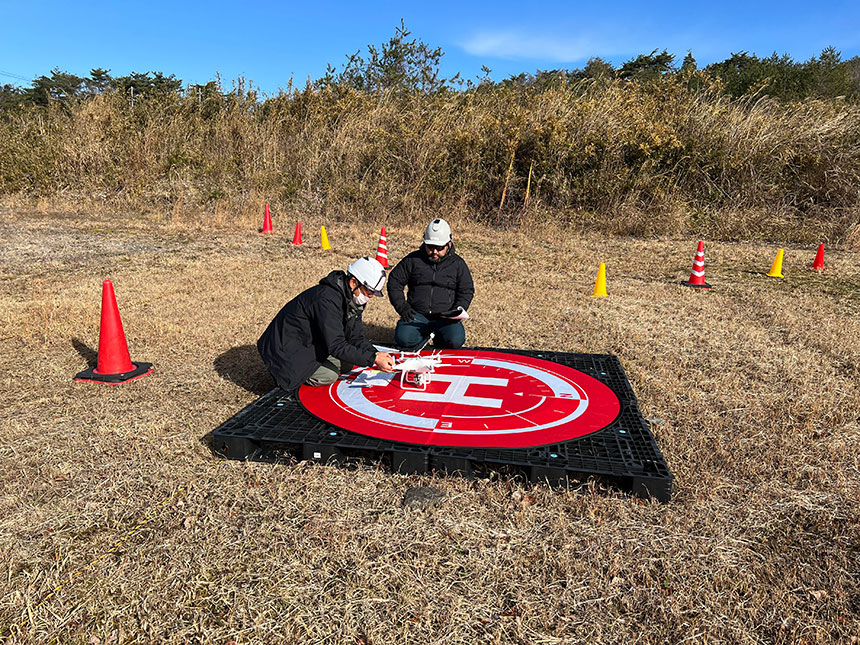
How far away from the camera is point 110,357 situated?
18.4 feet

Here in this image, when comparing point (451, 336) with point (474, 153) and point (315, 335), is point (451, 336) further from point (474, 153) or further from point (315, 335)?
→ point (474, 153)

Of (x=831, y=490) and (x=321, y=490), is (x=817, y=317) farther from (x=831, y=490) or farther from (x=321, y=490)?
(x=321, y=490)

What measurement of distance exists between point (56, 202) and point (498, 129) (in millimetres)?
13283

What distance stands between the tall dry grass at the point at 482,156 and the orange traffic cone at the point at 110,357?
Answer: 11.5m

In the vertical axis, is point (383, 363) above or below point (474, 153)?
below

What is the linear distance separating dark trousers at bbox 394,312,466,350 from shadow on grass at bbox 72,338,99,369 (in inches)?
122

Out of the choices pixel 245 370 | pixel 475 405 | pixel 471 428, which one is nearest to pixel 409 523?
pixel 471 428

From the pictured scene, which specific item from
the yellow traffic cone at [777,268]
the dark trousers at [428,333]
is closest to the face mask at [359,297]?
the dark trousers at [428,333]

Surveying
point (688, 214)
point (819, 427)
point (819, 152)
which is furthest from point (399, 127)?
point (819, 427)

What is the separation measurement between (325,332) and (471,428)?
1399 millimetres

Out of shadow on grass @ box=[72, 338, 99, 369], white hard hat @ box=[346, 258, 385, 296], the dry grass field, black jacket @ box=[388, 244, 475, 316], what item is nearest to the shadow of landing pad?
the dry grass field

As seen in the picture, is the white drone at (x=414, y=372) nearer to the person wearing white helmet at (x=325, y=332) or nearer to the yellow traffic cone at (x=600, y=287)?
the person wearing white helmet at (x=325, y=332)

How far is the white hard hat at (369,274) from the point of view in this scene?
14.9 ft

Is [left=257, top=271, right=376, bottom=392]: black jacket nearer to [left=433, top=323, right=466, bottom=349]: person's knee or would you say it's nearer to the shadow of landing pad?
the shadow of landing pad
